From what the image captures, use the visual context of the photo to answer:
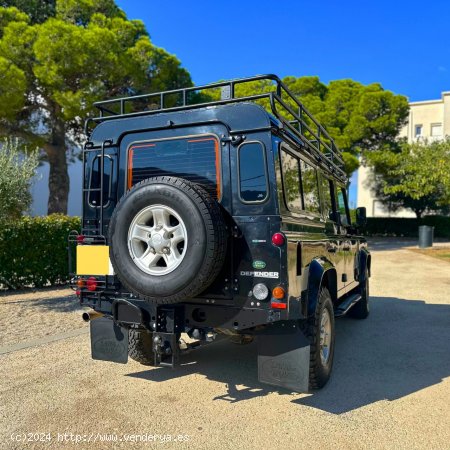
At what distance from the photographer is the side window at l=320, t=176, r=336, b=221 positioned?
191 inches

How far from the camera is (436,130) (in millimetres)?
37906

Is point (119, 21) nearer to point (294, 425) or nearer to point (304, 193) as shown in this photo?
point (304, 193)

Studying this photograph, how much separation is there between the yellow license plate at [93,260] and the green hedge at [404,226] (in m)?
28.0

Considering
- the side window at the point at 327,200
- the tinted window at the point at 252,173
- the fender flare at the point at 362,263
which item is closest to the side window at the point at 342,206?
the side window at the point at 327,200

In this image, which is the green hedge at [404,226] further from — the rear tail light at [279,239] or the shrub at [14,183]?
the rear tail light at [279,239]

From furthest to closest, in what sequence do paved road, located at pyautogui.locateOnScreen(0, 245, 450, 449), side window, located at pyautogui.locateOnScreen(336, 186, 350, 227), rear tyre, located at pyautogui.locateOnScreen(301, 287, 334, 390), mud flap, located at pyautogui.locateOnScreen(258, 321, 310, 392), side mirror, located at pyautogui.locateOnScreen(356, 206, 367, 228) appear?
side mirror, located at pyautogui.locateOnScreen(356, 206, 367, 228), side window, located at pyautogui.locateOnScreen(336, 186, 350, 227), rear tyre, located at pyautogui.locateOnScreen(301, 287, 334, 390), mud flap, located at pyautogui.locateOnScreen(258, 321, 310, 392), paved road, located at pyautogui.locateOnScreen(0, 245, 450, 449)

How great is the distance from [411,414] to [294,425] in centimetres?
99

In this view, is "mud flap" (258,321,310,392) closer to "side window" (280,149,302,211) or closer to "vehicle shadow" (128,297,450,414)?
"vehicle shadow" (128,297,450,414)

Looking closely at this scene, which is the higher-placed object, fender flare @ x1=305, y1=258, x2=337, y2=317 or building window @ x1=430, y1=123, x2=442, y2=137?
building window @ x1=430, y1=123, x2=442, y2=137

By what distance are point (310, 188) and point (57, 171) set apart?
1166 cm

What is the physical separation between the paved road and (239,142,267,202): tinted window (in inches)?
67.7

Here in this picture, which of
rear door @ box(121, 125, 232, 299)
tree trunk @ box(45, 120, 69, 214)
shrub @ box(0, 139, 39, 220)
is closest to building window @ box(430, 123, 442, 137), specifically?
tree trunk @ box(45, 120, 69, 214)

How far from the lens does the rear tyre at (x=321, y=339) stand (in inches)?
136

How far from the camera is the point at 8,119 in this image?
1261 centimetres
